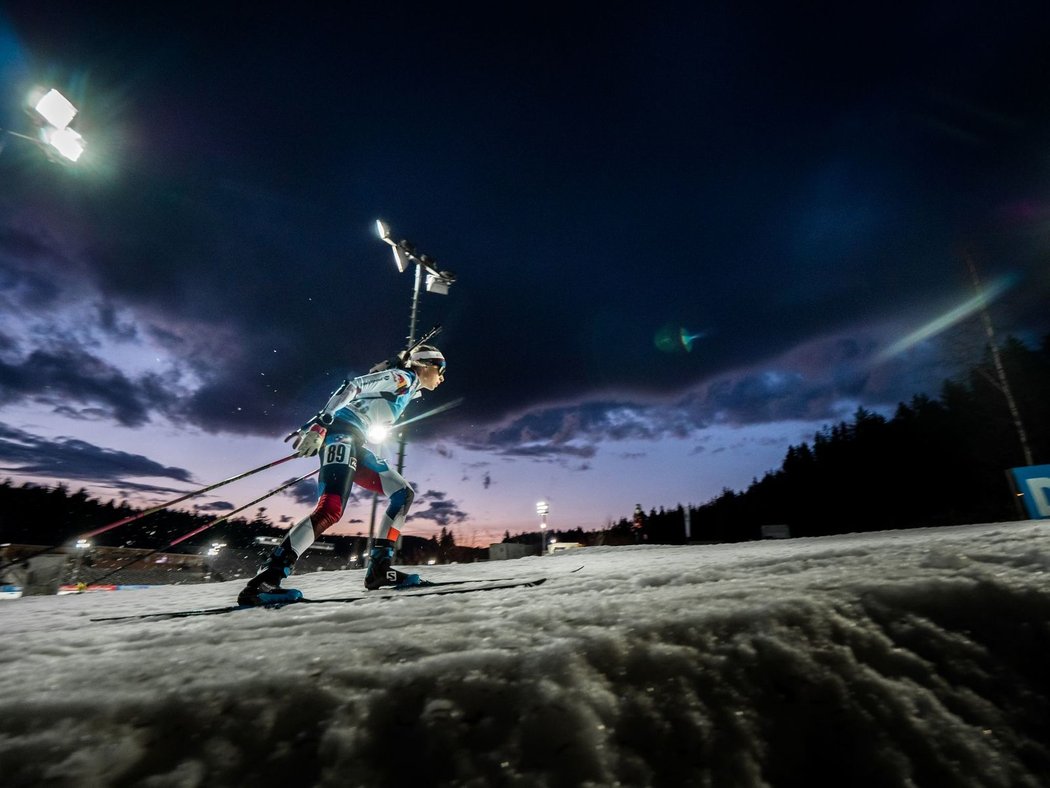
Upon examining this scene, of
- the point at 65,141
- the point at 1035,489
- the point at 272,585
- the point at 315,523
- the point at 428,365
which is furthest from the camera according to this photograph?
the point at 65,141

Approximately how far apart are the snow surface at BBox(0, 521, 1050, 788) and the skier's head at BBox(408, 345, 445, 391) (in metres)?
3.80

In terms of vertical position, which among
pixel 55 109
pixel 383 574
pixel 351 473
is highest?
pixel 55 109

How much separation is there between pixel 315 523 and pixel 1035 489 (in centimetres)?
958

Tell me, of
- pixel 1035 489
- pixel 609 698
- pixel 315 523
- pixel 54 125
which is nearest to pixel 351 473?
pixel 315 523

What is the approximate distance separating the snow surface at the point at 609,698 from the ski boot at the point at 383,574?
2.31m

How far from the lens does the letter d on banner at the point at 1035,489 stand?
6.53m

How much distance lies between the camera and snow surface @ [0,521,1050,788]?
3.22ft

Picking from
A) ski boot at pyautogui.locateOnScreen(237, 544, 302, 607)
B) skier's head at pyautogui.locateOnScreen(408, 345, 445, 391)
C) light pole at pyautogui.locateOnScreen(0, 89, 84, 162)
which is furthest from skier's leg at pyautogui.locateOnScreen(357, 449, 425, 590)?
light pole at pyautogui.locateOnScreen(0, 89, 84, 162)

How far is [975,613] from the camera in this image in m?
1.46

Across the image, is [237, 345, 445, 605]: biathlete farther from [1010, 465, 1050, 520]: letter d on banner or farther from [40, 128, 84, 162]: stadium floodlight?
[40, 128, 84, 162]: stadium floodlight

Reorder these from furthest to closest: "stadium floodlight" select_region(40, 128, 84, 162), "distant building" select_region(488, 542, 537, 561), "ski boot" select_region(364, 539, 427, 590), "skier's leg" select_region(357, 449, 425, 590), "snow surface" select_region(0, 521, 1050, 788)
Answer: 1. "distant building" select_region(488, 542, 537, 561)
2. "stadium floodlight" select_region(40, 128, 84, 162)
3. "skier's leg" select_region(357, 449, 425, 590)
4. "ski boot" select_region(364, 539, 427, 590)
5. "snow surface" select_region(0, 521, 1050, 788)

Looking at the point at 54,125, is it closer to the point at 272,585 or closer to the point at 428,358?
the point at 428,358

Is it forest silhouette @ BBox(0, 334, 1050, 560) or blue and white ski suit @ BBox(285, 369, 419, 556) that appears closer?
blue and white ski suit @ BBox(285, 369, 419, 556)

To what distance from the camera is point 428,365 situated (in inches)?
215
